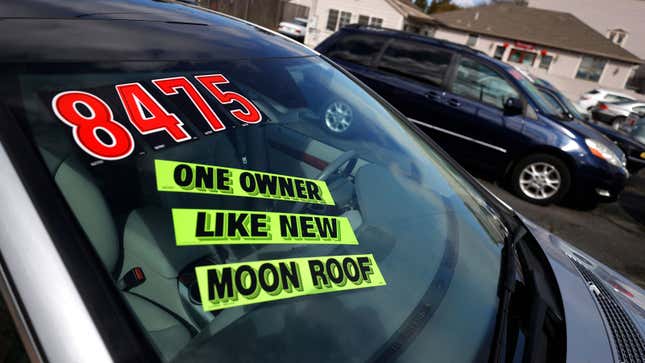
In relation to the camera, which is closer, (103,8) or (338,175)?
(103,8)

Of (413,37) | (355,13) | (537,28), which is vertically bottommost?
(413,37)

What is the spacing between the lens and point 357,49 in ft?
17.7

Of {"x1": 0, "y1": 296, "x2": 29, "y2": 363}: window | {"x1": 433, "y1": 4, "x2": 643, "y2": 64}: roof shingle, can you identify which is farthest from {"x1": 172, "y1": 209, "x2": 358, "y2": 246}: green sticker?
{"x1": 433, "y1": 4, "x2": 643, "y2": 64}: roof shingle

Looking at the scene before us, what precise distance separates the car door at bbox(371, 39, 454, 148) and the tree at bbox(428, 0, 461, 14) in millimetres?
52215

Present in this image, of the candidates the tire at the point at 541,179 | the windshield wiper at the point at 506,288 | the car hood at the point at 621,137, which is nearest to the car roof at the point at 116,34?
the windshield wiper at the point at 506,288

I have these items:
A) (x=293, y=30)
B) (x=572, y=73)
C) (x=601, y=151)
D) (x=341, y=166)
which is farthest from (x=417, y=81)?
(x=572, y=73)

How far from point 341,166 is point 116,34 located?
799 mm

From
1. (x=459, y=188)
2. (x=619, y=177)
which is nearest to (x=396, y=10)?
(x=619, y=177)

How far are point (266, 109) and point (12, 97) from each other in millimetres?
668

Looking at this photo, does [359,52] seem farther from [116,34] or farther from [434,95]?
[116,34]

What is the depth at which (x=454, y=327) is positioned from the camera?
39.8 inches

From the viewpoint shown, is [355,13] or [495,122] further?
[355,13]

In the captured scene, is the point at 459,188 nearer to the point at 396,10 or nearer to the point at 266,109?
the point at 266,109

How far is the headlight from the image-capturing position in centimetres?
462
